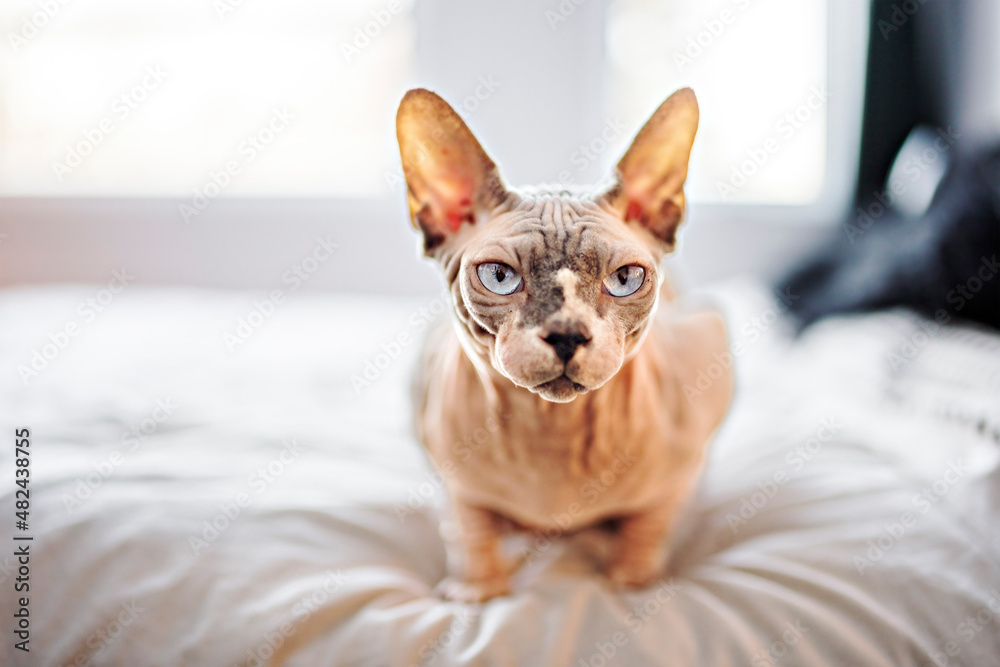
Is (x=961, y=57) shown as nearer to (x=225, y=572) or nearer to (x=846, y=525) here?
(x=846, y=525)

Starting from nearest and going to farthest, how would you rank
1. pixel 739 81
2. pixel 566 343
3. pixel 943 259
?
1. pixel 566 343
2. pixel 943 259
3. pixel 739 81

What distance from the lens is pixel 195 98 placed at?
10.3ft

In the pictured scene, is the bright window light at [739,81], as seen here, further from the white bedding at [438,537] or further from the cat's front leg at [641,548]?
the cat's front leg at [641,548]

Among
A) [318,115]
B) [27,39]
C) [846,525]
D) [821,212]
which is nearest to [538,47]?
[318,115]

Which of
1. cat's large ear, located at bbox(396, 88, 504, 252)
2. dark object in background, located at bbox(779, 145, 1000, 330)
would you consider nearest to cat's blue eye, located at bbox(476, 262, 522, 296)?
cat's large ear, located at bbox(396, 88, 504, 252)

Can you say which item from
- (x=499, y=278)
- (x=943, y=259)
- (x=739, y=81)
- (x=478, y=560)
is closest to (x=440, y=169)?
(x=499, y=278)

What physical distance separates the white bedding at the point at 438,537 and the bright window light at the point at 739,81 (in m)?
1.55

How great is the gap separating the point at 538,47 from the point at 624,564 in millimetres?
2712

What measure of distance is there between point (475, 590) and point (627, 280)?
0.43 metres

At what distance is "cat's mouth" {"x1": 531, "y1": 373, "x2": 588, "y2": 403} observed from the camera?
644mm

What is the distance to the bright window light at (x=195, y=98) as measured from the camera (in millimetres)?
3068

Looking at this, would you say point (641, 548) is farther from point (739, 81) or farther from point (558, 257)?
point (739, 81)

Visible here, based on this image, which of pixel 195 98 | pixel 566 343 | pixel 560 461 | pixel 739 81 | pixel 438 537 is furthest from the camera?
pixel 195 98

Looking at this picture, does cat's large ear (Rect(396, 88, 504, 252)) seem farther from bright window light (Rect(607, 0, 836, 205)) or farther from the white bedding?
bright window light (Rect(607, 0, 836, 205))
